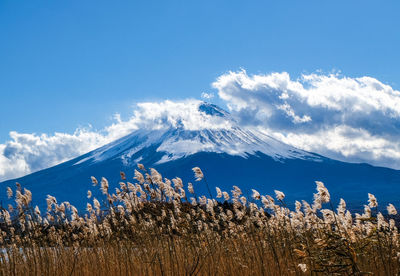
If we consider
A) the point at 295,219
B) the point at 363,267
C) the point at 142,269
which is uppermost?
the point at 295,219

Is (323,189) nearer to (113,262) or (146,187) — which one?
(146,187)

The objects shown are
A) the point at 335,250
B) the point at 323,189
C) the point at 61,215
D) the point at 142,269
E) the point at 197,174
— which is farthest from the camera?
the point at 61,215

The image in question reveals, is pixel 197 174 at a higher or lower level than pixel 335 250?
higher

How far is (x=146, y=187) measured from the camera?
4.84 m

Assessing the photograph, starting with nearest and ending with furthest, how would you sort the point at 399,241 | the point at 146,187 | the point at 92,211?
the point at 146,187 → the point at 399,241 → the point at 92,211

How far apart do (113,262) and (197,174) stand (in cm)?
269

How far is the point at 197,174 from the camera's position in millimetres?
4520

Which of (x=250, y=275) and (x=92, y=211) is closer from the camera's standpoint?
(x=250, y=275)

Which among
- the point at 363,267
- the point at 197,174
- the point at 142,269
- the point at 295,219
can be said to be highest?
the point at 197,174

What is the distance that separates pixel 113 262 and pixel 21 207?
171 cm

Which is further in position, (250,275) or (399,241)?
(399,241)

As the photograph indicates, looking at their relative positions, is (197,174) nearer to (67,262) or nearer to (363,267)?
(363,267)

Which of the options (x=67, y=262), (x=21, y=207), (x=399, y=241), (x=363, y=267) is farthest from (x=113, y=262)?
(x=399, y=241)

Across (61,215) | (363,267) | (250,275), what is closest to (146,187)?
(250,275)
